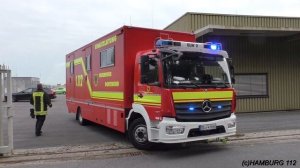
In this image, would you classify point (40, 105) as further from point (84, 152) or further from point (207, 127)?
point (207, 127)

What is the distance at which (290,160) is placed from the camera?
28.9 feet

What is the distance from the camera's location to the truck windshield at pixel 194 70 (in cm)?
960

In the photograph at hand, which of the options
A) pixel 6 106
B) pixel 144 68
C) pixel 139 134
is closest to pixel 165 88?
pixel 144 68

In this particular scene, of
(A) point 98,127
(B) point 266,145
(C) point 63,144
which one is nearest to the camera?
(B) point 266,145

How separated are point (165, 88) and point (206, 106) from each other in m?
1.16

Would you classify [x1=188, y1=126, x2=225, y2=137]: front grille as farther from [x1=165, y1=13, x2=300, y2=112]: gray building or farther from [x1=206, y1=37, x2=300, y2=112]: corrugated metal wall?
[x1=206, y1=37, x2=300, y2=112]: corrugated metal wall

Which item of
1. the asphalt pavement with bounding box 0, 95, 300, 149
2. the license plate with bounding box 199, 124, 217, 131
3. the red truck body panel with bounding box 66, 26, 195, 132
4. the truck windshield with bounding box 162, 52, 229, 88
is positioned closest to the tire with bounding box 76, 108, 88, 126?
the asphalt pavement with bounding box 0, 95, 300, 149

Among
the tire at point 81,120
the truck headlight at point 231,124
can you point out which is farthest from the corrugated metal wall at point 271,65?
the truck headlight at point 231,124

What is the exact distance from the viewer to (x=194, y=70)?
10.1 meters

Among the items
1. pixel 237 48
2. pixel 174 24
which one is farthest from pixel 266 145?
pixel 174 24

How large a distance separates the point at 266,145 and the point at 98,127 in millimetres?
7197

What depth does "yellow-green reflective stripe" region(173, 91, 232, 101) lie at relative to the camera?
371 inches

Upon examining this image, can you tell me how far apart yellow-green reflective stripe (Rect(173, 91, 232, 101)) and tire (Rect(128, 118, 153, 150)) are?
1.43m

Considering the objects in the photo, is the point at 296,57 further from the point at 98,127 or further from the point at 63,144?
the point at 63,144
